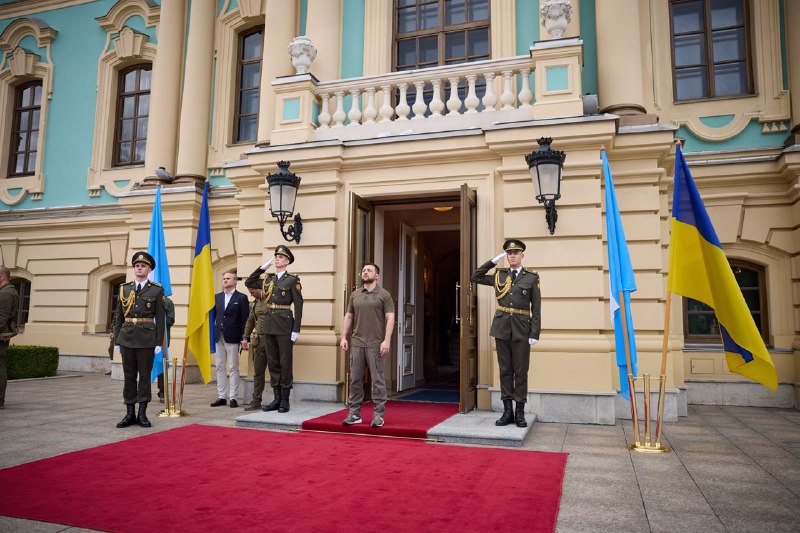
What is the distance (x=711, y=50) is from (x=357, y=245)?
264 inches

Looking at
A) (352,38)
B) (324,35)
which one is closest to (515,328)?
(324,35)

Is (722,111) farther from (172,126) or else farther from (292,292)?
(172,126)

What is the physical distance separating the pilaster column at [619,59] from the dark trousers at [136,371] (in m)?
7.03

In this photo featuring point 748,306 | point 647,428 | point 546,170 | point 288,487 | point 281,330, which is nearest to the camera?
point 288,487

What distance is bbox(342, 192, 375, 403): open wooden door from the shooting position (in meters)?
7.62

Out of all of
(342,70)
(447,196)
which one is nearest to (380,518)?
(447,196)

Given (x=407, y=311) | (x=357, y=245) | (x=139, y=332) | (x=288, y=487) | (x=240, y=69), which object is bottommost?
(x=288, y=487)

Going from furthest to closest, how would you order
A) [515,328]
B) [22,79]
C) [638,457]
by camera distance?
[22,79] < [515,328] < [638,457]

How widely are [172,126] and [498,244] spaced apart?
26.8ft

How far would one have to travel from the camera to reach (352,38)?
1035 centimetres

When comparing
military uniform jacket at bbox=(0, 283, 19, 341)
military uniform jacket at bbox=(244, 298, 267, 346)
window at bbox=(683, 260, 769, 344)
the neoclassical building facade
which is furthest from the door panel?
military uniform jacket at bbox=(0, 283, 19, 341)

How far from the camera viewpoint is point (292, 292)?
7160 millimetres

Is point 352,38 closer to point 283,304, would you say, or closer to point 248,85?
point 248,85

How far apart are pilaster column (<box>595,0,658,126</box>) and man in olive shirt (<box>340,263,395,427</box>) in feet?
14.9
